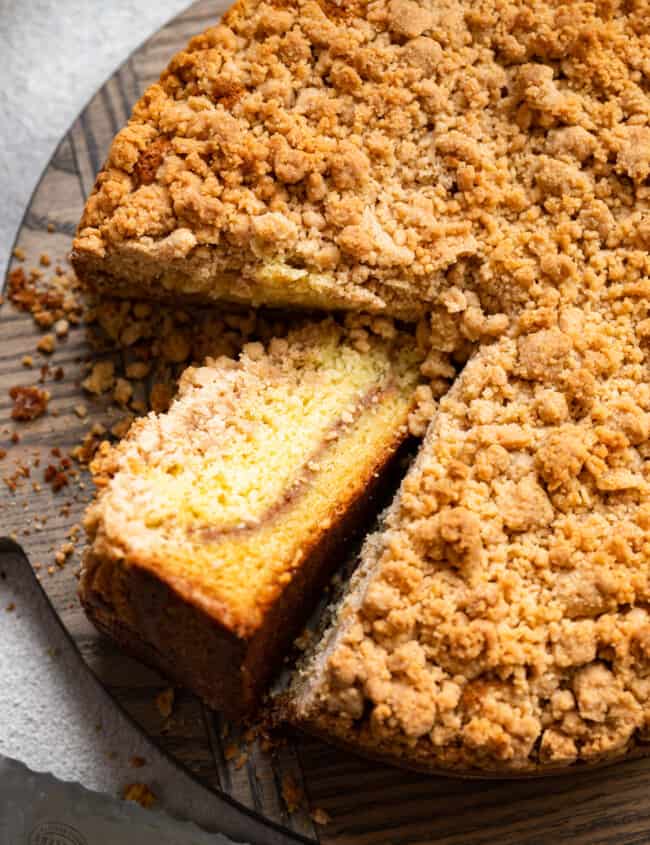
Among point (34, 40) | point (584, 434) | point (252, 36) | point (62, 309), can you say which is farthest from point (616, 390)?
point (34, 40)

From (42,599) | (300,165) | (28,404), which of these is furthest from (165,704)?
(300,165)

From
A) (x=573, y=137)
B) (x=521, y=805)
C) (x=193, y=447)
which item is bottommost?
(x=521, y=805)

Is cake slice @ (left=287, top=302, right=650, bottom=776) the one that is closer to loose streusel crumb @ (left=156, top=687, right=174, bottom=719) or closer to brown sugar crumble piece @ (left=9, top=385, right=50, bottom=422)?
loose streusel crumb @ (left=156, top=687, right=174, bottom=719)

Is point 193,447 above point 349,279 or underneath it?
underneath

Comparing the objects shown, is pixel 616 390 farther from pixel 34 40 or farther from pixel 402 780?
pixel 34 40

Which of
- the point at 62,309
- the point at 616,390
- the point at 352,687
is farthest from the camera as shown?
the point at 62,309

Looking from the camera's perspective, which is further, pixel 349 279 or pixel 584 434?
pixel 349 279
